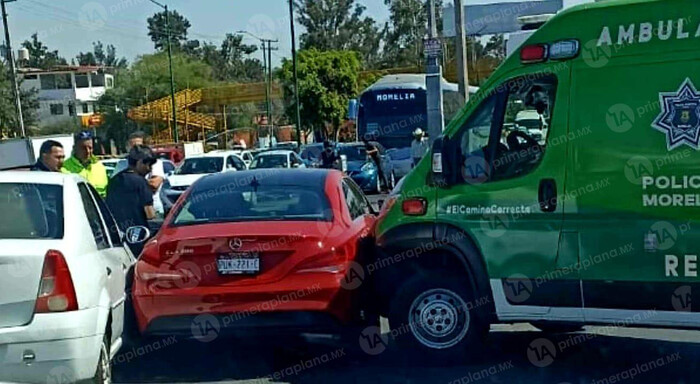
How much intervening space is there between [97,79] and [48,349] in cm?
10520

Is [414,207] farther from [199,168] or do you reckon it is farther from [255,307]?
Answer: [199,168]

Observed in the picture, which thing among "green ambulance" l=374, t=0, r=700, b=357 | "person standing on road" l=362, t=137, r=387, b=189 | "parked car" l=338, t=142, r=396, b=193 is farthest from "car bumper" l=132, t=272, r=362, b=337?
"parked car" l=338, t=142, r=396, b=193

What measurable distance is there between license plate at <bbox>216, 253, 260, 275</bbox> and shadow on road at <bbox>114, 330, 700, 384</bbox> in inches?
30.5

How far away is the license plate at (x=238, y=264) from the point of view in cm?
633

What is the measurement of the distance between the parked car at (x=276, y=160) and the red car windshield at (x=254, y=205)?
17606mm

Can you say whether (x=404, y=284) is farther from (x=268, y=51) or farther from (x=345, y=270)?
(x=268, y=51)

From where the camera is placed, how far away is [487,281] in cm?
624

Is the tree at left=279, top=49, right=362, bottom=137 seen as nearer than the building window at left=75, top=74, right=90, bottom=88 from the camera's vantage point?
Yes

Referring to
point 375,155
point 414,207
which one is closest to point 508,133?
point 414,207

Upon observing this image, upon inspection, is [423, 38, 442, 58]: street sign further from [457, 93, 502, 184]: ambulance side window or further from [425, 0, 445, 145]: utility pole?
[457, 93, 502, 184]: ambulance side window

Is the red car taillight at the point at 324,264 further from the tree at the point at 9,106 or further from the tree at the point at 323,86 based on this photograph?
the tree at the point at 9,106

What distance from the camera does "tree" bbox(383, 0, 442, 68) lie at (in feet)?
259

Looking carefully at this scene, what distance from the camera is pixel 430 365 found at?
655cm

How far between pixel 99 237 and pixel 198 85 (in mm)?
79262
